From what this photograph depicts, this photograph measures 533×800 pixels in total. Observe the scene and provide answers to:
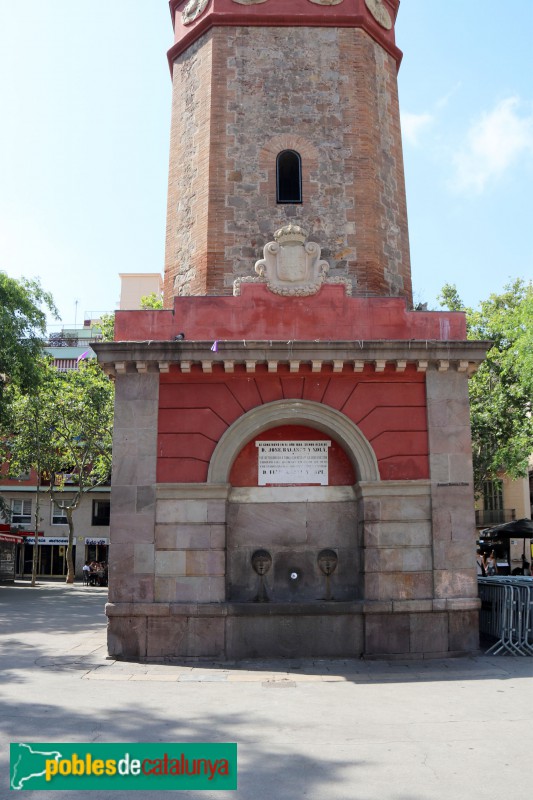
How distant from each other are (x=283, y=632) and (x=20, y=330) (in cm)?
1963

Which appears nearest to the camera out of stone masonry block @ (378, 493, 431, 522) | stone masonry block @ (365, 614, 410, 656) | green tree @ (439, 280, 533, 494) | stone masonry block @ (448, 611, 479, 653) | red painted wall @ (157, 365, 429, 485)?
stone masonry block @ (365, 614, 410, 656)

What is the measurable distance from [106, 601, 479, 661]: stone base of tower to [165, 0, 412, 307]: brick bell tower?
237 inches

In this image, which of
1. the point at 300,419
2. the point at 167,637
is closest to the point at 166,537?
the point at 167,637

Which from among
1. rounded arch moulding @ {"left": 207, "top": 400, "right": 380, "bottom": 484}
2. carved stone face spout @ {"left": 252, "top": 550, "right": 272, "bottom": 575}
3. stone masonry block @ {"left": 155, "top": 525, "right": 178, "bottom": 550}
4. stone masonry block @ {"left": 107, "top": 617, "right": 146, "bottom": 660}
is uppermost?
rounded arch moulding @ {"left": 207, "top": 400, "right": 380, "bottom": 484}

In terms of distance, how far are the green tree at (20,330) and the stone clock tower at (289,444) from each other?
14485mm

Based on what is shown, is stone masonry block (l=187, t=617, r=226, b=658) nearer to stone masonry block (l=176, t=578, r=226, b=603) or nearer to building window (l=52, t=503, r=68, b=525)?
stone masonry block (l=176, t=578, r=226, b=603)

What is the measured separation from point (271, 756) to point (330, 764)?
0.60 metres

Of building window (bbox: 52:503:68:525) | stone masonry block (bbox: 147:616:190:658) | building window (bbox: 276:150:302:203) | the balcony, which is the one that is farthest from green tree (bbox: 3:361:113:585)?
the balcony

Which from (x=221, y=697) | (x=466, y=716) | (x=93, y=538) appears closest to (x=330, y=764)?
(x=466, y=716)

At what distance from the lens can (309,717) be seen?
8.35 m

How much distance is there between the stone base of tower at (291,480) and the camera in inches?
484

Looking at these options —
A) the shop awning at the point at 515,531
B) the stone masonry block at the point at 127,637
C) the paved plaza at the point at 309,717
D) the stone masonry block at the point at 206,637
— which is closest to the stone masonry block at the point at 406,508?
the paved plaza at the point at 309,717

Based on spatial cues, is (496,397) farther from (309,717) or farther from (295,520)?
(309,717)

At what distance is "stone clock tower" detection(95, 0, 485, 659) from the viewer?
12.3 metres
